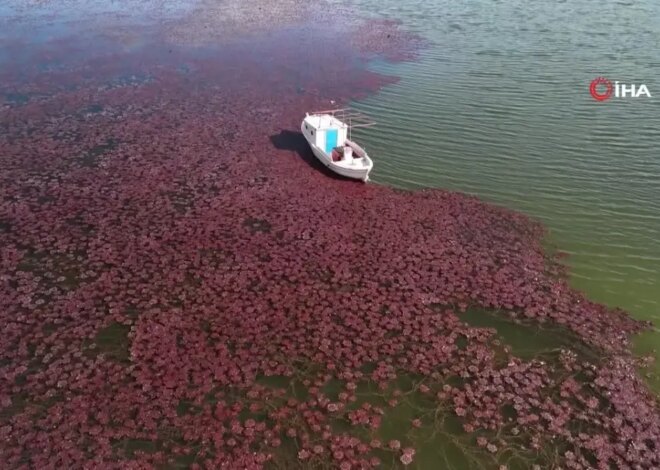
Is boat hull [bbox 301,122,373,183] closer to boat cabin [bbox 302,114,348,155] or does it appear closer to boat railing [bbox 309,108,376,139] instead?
boat cabin [bbox 302,114,348,155]

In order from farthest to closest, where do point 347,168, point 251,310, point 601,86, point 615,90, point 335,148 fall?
point 601,86, point 615,90, point 335,148, point 347,168, point 251,310

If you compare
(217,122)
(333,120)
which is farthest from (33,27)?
(333,120)

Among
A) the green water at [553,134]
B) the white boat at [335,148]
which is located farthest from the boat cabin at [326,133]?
the green water at [553,134]

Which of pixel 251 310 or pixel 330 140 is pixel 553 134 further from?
pixel 251 310

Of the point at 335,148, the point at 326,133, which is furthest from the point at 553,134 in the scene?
the point at 326,133

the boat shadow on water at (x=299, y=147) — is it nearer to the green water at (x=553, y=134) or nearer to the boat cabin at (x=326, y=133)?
the boat cabin at (x=326, y=133)

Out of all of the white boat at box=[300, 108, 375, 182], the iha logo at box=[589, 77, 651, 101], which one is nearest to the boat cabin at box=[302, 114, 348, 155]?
the white boat at box=[300, 108, 375, 182]

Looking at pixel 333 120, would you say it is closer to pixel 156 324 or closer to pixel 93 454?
pixel 156 324
